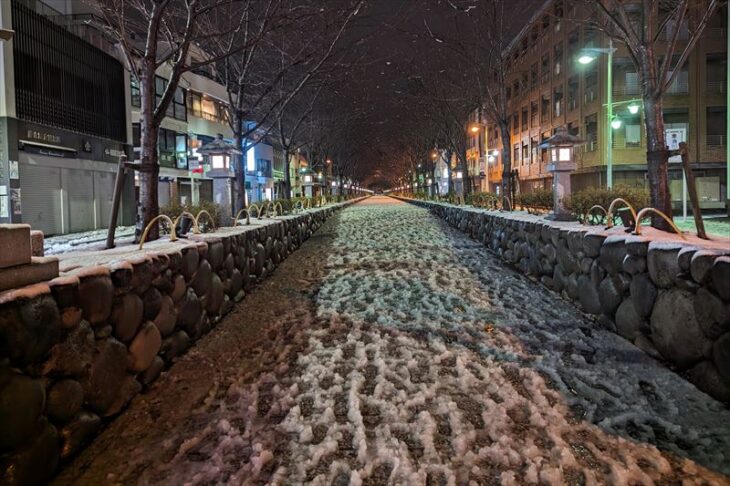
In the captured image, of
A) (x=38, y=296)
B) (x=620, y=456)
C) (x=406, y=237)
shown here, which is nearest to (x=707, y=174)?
(x=406, y=237)

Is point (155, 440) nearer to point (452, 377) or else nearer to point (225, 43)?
point (452, 377)

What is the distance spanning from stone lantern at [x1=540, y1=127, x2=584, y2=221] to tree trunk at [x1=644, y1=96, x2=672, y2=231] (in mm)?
2962

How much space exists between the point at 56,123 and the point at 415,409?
24.2 m

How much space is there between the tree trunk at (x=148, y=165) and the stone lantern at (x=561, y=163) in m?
8.66

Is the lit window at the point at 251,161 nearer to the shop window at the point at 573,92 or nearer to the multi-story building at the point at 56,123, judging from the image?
the multi-story building at the point at 56,123

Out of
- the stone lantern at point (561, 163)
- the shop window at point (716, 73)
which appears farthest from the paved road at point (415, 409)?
the shop window at point (716, 73)

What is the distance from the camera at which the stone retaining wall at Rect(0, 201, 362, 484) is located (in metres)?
2.69

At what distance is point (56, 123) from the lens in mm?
22547

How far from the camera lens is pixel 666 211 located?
8906mm

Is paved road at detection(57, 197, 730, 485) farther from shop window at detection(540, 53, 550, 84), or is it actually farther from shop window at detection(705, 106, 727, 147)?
shop window at detection(540, 53, 550, 84)

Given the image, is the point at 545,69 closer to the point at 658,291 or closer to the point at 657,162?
the point at 657,162

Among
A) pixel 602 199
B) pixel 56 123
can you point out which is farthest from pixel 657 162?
pixel 56 123

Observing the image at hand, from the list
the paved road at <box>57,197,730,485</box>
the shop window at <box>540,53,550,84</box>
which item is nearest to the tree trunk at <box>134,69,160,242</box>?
the paved road at <box>57,197,730,485</box>

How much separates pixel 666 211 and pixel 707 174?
31811 mm
